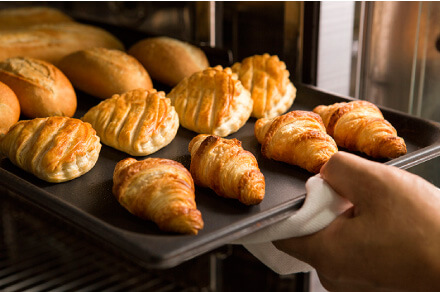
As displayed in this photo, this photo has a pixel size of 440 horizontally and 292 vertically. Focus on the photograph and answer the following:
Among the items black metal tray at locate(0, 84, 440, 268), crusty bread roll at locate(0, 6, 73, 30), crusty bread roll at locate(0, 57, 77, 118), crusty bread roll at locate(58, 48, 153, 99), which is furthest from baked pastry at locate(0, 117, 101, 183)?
crusty bread roll at locate(0, 6, 73, 30)

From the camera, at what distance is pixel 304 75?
1.42 m

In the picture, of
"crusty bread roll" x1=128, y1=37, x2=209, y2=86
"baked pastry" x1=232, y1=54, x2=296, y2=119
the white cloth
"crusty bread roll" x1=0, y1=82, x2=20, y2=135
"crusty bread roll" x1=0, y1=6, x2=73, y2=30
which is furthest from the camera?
"crusty bread roll" x1=0, y1=6, x2=73, y2=30

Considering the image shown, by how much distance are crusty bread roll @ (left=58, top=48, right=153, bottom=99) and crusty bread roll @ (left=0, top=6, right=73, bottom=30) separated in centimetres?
34

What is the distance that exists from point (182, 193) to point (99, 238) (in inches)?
5.0

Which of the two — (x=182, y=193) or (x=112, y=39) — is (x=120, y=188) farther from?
(x=112, y=39)

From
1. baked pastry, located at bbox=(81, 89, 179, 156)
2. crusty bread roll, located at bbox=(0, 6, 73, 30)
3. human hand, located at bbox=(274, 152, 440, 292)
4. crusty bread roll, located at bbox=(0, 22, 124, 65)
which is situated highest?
crusty bread roll, located at bbox=(0, 6, 73, 30)

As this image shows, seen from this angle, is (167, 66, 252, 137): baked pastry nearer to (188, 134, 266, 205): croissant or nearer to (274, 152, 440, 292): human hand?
(188, 134, 266, 205): croissant

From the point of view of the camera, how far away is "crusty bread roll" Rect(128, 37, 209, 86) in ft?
4.50

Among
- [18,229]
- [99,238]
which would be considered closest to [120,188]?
[99,238]

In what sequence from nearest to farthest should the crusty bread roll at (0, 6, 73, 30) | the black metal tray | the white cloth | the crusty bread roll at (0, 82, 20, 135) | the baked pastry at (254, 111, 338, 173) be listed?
the black metal tray → the white cloth → the baked pastry at (254, 111, 338, 173) → the crusty bread roll at (0, 82, 20, 135) → the crusty bread roll at (0, 6, 73, 30)

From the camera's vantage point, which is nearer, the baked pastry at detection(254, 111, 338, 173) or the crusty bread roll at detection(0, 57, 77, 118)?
the baked pastry at detection(254, 111, 338, 173)

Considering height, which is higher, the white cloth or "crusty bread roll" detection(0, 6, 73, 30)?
"crusty bread roll" detection(0, 6, 73, 30)

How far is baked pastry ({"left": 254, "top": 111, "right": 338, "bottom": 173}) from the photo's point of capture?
100cm

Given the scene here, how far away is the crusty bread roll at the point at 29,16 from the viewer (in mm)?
1613
